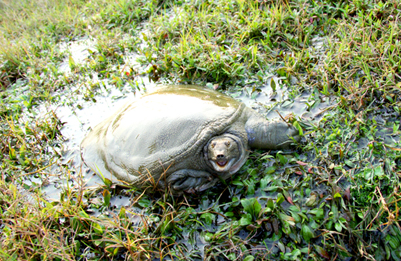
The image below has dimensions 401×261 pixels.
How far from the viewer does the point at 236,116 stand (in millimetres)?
2375

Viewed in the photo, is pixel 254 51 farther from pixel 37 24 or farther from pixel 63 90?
pixel 37 24

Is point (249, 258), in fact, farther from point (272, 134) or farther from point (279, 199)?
point (272, 134)

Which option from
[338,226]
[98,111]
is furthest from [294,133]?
[98,111]

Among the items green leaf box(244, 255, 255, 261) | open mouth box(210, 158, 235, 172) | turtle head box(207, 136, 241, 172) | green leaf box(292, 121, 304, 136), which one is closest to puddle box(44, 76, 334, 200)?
green leaf box(292, 121, 304, 136)

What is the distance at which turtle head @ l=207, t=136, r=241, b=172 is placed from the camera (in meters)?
2.07

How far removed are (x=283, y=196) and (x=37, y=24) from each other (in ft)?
18.5

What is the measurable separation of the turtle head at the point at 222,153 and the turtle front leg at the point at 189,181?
0.13 metres

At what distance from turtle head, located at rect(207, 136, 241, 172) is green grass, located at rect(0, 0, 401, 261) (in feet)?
0.47

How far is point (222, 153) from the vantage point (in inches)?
80.4

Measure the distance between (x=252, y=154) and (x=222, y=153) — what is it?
45 centimetres

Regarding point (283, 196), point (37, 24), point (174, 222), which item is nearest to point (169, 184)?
point (174, 222)

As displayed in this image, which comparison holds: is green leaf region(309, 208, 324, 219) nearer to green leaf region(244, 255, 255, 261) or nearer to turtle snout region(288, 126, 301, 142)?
green leaf region(244, 255, 255, 261)

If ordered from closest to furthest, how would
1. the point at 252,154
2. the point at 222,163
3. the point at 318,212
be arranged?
the point at 318,212
the point at 222,163
the point at 252,154

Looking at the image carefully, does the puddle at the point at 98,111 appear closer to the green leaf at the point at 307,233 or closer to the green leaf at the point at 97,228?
the green leaf at the point at 97,228
